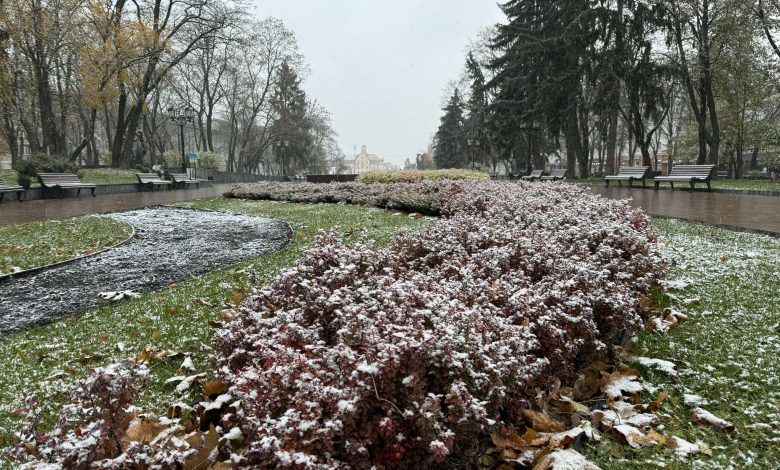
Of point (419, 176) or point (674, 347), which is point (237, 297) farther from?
point (419, 176)

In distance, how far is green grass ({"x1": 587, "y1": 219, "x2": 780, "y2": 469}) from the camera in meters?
2.34

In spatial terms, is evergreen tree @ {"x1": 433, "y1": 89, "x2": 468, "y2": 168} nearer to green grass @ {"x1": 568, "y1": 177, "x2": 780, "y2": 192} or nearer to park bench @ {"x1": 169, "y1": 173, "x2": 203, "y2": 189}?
green grass @ {"x1": 568, "y1": 177, "x2": 780, "y2": 192}

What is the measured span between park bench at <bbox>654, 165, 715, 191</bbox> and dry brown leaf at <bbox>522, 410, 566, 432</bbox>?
1732 cm

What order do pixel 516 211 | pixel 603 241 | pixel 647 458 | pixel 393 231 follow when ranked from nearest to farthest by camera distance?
pixel 647 458 < pixel 603 241 < pixel 516 211 < pixel 393 231

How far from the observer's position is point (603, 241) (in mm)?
4668

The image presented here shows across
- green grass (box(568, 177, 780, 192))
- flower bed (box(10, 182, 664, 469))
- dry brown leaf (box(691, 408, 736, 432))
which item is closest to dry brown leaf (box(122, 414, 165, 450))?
flower bed (box(10, 182, 664, 469))

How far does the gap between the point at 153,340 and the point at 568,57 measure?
28798mm

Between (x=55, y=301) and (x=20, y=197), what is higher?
(x=20, y=197)

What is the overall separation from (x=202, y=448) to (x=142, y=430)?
31cm

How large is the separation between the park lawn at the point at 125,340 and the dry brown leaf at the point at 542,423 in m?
1.88

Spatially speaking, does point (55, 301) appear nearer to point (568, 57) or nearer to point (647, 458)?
point (647, 458)

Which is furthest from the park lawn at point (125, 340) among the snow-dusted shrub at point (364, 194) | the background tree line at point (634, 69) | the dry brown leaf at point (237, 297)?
the background tree line at point (634, 69)

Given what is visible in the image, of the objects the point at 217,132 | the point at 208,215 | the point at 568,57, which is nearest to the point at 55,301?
the point at 208,215

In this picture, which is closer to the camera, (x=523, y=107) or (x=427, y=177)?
(x=427, y=177)
